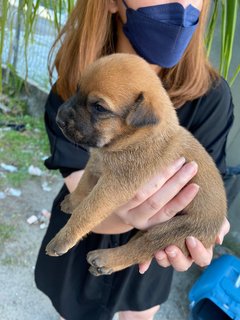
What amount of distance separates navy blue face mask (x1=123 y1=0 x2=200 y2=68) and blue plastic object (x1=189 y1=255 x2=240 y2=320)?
4.67 ft

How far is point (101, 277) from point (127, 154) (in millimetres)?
799

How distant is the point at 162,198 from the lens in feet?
4.26

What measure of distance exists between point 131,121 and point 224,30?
1.79ft

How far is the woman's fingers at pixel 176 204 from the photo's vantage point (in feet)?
4.00

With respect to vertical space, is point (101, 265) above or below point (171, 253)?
below

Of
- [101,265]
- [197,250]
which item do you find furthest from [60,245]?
[197,250]

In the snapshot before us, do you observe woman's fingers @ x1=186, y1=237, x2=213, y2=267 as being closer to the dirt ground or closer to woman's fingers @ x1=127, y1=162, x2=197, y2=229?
woman's fingers @ x1=127, y1=162, x2=197, y2=229

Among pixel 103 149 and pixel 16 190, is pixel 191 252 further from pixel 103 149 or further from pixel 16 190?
pixel 16 190

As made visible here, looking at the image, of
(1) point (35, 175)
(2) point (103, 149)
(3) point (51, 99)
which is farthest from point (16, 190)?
(2) point (103, 149)

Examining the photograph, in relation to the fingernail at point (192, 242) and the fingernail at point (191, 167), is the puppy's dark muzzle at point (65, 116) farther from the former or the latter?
the fingernail at point (192, 242)

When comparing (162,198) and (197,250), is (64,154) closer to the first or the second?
(162,198)

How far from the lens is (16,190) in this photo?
303 cm

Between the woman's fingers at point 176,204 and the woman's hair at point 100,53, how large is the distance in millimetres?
491

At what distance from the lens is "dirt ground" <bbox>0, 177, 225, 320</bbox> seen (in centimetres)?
227
